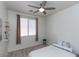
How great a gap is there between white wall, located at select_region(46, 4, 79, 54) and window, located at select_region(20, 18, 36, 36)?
1172 millimetres

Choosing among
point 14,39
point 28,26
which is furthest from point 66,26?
point 14,39

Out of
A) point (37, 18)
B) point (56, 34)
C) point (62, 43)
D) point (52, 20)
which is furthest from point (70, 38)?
point (37, 18)

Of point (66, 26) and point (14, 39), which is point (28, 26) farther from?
point (66, 26)

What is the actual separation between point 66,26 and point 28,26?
253 centimetres

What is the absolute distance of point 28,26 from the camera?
205 inches

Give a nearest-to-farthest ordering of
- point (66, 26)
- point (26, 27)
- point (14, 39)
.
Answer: point (66, 26), point (14, 39), point (26, 27)

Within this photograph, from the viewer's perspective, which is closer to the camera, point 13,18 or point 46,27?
point 13,18

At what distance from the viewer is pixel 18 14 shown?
469 centimetres

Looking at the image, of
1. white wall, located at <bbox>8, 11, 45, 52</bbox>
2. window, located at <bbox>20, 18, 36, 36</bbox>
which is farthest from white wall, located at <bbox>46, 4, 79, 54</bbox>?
white wall, located at <bbox>8, 11, 45, 52</bbox>

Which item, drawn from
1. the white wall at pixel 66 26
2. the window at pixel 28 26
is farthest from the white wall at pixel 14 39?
the white wall at pixel 66 26

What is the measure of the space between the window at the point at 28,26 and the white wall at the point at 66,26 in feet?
3.85

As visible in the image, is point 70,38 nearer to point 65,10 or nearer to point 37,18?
point 65,10

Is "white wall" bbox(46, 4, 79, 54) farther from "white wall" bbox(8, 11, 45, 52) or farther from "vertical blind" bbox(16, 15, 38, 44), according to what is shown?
"white wall" bbox(8, 11, 45, 52)

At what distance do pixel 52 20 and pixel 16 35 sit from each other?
2.64 metres
